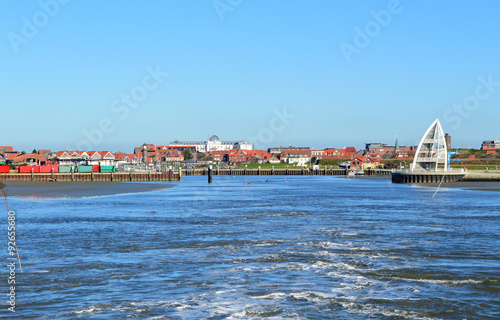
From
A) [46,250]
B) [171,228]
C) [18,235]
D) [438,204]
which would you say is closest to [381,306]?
[46,250]

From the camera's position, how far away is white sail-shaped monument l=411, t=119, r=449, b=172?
108 meters

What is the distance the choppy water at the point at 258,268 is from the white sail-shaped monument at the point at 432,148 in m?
72.3

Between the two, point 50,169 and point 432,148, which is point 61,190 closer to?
point 50,169

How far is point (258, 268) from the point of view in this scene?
71.1ft

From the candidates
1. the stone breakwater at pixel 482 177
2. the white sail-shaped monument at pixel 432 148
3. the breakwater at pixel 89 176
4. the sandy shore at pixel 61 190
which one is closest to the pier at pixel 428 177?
the white sail-shaped monument at pixel 432 148

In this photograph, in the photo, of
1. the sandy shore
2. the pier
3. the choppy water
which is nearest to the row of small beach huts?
the sandy shore

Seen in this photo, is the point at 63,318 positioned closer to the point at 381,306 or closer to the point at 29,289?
the point at 29,289

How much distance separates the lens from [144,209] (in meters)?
47.5

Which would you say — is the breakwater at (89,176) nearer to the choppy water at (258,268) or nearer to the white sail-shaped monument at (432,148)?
the white sail-shaped monument at (432,148)

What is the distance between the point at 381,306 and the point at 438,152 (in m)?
97.1

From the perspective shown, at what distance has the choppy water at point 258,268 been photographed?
16.3m

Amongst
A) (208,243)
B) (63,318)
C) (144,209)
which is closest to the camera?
(63,318)

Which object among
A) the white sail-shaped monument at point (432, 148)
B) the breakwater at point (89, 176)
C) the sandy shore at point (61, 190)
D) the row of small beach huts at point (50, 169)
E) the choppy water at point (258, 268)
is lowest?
the choppy water at point (258, 268)

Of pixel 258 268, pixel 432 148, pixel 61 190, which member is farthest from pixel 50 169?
pixel 258 268
